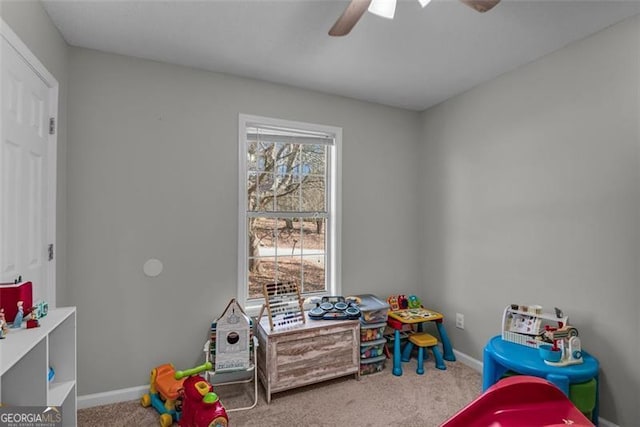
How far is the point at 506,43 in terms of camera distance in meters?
2.17

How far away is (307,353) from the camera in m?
2.43

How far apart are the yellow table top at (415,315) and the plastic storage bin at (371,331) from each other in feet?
0.61

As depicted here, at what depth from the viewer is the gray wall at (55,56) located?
1521 mm

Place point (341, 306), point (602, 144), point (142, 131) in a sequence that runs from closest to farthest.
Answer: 1. point (602, 144)
2. point (142, 131)
3. point (341, 306)

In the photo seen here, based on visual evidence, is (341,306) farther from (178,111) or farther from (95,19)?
(95,19)

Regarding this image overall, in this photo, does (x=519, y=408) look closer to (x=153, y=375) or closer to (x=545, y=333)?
(x=545, y=333)

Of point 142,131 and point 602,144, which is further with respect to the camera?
point 142,131

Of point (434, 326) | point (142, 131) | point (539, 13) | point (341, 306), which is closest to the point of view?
point (539, 13)

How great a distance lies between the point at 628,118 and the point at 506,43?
0.86 m

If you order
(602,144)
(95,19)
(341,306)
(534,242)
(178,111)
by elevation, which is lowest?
(341,306)

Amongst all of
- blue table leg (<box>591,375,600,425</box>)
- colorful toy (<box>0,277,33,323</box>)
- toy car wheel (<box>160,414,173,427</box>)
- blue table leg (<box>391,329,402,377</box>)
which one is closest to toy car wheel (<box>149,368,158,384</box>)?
toy car wheel (<box>160,414,173,427</box>)

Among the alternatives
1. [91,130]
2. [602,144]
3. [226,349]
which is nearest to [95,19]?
[91,130]

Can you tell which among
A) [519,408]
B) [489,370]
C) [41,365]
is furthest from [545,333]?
[41,365]

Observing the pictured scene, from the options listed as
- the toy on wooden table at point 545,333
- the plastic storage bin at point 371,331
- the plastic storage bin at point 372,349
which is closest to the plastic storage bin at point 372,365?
the plastic storage bin at point 372,349
